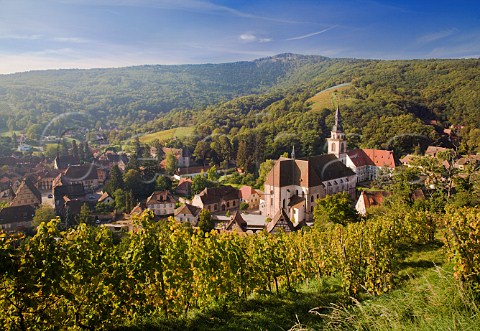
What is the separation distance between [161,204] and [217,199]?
23.4 feet

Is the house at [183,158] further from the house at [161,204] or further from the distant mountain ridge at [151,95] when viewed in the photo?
the distant mountain ridge at [151,95]

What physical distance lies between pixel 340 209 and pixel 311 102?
3405 inches

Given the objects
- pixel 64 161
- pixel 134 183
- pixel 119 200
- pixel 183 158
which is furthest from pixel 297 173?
pixel 64 161

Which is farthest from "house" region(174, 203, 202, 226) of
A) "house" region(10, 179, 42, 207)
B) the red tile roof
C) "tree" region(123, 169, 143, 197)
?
"house" region(10, 179, 42, 207)

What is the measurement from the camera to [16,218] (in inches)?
1604

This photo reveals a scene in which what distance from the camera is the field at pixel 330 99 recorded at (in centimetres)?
9770

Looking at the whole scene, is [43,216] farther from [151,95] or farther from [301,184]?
[151,95]

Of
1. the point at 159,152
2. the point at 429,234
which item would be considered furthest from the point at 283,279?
the point at 159,152

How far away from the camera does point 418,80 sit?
4633 inches

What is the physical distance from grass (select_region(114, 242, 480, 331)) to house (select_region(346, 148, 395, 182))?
136 ft

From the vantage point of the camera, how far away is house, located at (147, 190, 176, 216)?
45.3 m

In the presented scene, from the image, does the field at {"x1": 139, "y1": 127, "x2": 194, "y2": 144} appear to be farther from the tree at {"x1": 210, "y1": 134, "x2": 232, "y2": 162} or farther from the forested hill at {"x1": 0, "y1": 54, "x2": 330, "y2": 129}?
the forested hill at {"x1": 0, "y1": 54, "x2": 330, "y2": 129}

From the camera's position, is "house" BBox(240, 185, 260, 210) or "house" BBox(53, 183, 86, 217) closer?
"house" BBox(53, 183, 86, 217)

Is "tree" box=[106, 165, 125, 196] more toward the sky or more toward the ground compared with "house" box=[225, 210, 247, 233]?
more toward the sky
